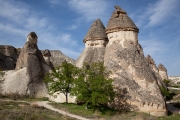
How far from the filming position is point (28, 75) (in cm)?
1802

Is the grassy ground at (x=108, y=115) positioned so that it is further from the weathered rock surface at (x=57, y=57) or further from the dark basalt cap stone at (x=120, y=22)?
the weathered rock surface at (x=57, y=57)

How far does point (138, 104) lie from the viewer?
13555mm

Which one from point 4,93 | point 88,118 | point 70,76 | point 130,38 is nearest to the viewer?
point 88,118

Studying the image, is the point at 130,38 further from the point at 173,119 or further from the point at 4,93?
the point at 4,93

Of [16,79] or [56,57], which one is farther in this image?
[56,57]

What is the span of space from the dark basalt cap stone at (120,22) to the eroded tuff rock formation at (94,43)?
182 cm

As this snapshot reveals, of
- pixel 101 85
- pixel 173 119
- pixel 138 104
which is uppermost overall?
pixel 101 85

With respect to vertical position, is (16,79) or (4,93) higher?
(16,79)

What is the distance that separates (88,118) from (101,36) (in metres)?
9.34

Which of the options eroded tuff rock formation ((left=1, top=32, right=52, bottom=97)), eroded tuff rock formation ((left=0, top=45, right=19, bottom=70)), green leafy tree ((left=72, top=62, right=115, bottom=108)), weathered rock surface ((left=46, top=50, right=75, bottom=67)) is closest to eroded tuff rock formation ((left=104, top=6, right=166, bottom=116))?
green leafy tree ((left=72, top=62, right=115, bottom=108))

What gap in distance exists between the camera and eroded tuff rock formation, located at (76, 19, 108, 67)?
59.1ft

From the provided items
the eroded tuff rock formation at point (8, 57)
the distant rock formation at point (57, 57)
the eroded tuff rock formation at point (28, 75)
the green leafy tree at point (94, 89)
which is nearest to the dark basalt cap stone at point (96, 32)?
the eroded tuff rock formation at point (28, 75)

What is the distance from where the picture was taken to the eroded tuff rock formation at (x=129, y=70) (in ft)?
44.7

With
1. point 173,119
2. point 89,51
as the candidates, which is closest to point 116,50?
point 89,51
